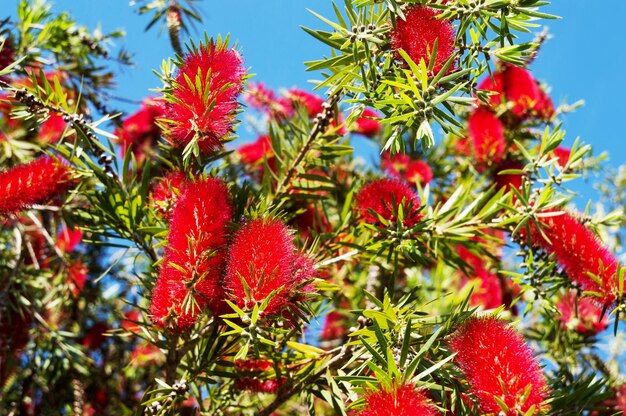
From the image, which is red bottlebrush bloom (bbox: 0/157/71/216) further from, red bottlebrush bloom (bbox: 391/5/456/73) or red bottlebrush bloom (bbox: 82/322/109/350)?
red bottlebrush bloom (bbox: 82/322/109/350)

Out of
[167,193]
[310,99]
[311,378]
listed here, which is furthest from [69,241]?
[311,378]

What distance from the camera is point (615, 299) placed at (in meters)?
1.21

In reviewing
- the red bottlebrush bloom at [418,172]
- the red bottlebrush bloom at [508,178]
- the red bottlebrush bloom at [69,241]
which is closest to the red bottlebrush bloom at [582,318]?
the red bottlebrush bloom at [508,178]

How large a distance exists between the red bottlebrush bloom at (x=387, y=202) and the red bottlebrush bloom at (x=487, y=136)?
24.6 inches

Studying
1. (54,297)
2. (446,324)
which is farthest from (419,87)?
(54,297)

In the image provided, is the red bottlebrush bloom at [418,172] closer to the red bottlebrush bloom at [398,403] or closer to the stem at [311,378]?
the stem at [311,378]

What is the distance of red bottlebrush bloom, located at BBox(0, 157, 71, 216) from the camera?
3.97 ft

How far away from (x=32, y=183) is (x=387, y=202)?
0.66 meters

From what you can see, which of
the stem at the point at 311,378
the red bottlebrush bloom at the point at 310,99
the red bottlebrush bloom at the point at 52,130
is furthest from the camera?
the red bottlebrush bloom at the point at 310,99

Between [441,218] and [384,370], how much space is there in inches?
19.8

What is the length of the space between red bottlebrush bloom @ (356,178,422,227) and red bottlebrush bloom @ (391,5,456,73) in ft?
0.99

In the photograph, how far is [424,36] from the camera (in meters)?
0.99

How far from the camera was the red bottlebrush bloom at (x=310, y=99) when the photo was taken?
2002 millimetres

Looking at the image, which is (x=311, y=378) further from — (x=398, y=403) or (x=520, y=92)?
(x=520, y=92)
